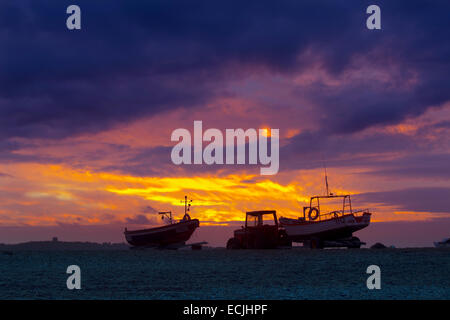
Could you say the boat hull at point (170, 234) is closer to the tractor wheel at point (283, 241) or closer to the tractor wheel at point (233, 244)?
the tractor wheel at point (233, 244)

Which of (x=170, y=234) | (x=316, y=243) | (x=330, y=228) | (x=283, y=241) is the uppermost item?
(x=330, y=228)

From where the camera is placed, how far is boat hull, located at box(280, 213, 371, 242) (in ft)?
334

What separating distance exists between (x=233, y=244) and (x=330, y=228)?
17.8 metres

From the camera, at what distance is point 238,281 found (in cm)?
3525

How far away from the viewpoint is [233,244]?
9869cm

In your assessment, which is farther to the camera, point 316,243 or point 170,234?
point 170,234

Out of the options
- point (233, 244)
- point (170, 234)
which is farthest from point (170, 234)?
point (233, 244)

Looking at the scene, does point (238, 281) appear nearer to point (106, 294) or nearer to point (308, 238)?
point (106, 294)

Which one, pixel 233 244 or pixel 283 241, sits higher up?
pixel 283 241

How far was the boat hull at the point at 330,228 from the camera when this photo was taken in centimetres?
10194

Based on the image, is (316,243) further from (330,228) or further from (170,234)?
(170,234)

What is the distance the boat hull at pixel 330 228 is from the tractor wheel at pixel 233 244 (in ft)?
46.5
